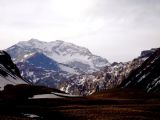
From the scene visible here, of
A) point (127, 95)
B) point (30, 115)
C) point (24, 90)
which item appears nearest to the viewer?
point (30, 115)

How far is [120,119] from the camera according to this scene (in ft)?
173

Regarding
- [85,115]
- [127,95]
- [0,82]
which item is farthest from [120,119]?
[0,82]

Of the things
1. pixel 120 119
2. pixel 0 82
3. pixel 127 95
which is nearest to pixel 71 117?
pixel 120 119

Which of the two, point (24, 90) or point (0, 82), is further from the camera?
point (0, 82)

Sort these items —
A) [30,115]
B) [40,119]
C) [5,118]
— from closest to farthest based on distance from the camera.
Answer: [5,118] → [40,119] → [30,115]

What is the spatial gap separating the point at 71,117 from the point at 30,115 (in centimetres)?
617

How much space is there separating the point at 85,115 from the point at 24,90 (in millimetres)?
69053

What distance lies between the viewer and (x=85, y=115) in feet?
192

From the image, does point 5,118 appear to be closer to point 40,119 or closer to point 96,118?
point 40,119

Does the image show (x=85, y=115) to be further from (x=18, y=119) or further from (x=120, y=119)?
(x=18, y=119)

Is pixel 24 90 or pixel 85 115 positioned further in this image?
pixel 24 90

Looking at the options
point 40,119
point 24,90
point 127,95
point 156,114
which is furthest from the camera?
point 127,95

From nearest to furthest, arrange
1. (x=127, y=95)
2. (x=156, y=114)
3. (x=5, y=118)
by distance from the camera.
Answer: (x=5, y=118), (x=156, y=114), (x=127, y=95)

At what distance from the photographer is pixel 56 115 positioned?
57.8 metres
